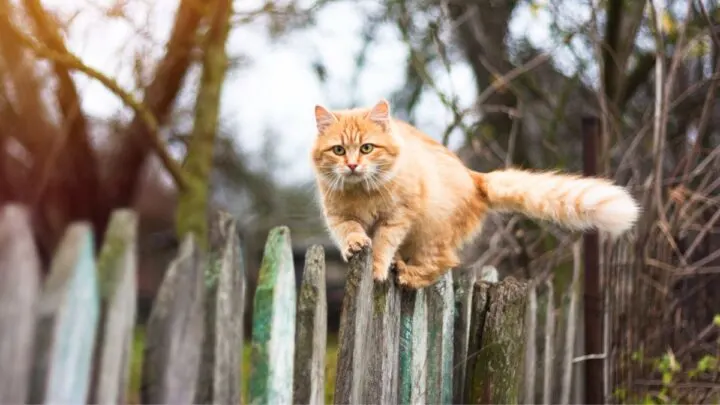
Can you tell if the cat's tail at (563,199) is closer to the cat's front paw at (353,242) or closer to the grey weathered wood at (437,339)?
the grey weathered wood at (437,339)

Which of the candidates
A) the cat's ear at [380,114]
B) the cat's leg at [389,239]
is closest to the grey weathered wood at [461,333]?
the cat's leg at [389,239]

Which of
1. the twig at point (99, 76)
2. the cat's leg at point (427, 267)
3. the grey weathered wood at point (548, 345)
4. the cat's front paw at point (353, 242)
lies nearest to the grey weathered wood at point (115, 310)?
the cat's front paw at point (353, 242)

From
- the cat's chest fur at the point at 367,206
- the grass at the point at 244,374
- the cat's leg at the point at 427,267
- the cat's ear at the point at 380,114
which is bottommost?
the grass at the point at 244,374

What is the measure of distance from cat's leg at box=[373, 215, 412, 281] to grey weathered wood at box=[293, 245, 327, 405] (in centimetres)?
59

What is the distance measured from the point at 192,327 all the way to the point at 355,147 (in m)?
1.37

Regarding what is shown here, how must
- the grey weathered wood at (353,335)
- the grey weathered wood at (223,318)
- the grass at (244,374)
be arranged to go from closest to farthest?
the grey weathered wood at (223,318) < the grey weathered wood at (353,335) < the grass at (244,374)

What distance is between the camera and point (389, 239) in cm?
257

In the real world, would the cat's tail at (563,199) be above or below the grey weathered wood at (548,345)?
above

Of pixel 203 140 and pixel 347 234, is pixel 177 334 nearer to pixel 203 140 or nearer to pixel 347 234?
pixel 347 234

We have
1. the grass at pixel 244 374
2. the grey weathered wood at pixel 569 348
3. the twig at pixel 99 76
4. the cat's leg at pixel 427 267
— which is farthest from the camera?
the twig at pixel 99 76

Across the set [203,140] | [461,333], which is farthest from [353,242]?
[203,140]

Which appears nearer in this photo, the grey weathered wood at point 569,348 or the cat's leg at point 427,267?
the cat's leg at point 427,267

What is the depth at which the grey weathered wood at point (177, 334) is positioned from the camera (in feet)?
4.81

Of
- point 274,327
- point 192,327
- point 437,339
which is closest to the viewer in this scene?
point 192,327
